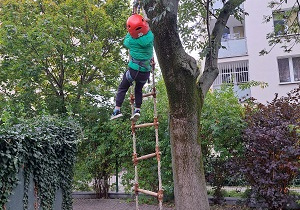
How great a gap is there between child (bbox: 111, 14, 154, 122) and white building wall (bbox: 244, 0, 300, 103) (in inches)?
433

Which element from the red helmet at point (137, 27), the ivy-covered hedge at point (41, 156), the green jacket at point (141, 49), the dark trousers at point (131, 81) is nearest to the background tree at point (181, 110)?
the dark trousers at point (131, 81)

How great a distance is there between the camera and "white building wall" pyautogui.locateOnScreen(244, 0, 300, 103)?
13367 mm

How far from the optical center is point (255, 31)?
14.0 meters

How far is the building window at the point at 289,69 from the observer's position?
43.8 feet

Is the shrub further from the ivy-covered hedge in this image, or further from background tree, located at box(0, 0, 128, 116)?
background tree, located at box(0, 0, 128, 116)

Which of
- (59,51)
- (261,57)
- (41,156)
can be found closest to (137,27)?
(41,156)

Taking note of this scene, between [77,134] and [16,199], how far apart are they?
1.97 m

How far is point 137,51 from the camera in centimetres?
354

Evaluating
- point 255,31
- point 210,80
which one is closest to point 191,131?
point 210,80

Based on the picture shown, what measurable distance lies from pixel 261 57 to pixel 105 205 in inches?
399

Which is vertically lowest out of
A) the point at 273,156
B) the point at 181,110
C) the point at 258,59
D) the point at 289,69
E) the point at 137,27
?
the point at 273,156

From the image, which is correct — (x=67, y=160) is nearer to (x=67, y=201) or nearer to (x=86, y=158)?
(x=67, y=201)

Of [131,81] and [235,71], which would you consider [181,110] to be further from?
[235,71]

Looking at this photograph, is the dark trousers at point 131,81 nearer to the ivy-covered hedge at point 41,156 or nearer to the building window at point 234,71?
the ivy-covered hedge at point 41,156
